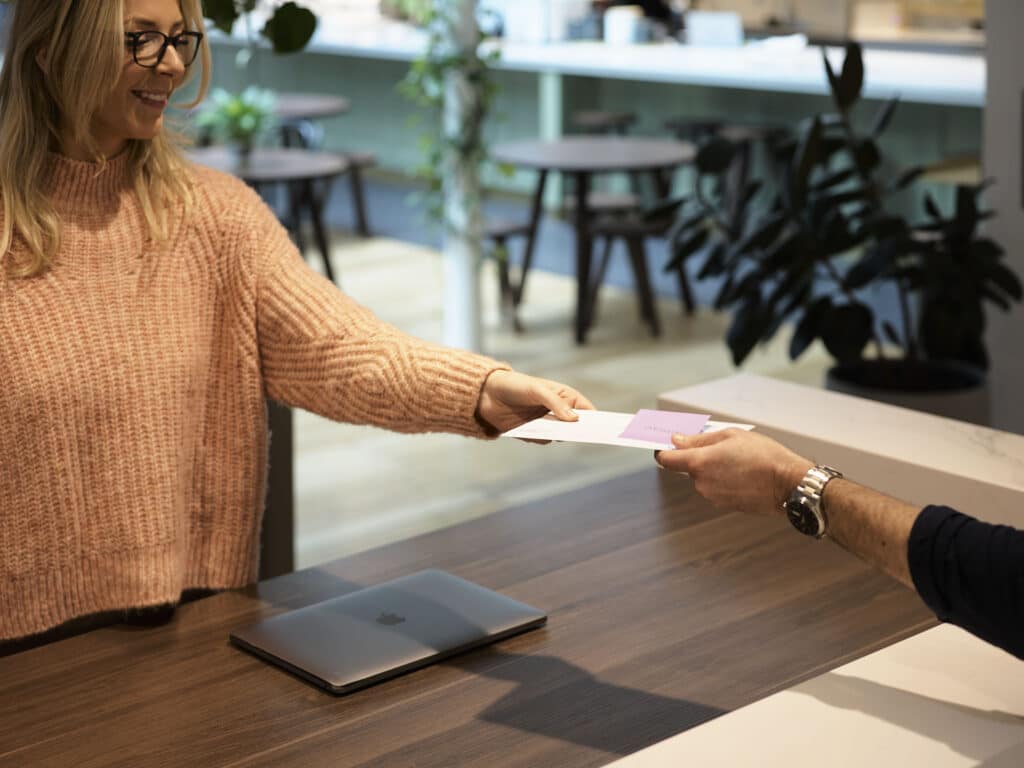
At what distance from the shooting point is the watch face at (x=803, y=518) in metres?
1.46

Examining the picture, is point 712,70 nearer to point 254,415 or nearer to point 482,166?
point 482,166

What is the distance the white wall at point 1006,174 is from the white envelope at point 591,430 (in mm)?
2650

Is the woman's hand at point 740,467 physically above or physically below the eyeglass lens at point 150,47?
below

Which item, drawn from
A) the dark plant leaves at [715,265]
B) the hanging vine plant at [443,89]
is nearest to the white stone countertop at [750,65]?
the hanging vine plant at [443,89]

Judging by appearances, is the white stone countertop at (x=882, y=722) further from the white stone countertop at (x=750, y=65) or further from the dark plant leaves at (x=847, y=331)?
the white stone countertop at (x=750, y=65)

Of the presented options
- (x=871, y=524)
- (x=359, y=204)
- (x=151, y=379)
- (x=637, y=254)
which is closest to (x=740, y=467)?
(x=871, y=524)

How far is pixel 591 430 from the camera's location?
1.59 metres

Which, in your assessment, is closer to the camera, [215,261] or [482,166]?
[215,261]

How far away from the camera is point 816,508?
146 centimetres

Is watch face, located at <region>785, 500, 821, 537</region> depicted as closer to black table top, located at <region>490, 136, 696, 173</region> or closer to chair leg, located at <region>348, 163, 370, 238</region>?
black table top, located at <region>490, 136, 696, 173</region>

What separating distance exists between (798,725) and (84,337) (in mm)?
960

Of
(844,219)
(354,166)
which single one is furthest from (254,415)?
(354,166)

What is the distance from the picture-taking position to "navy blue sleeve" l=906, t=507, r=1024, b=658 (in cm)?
128

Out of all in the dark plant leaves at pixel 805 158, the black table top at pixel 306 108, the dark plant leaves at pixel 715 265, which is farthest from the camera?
the black table top at pixel 306 108
